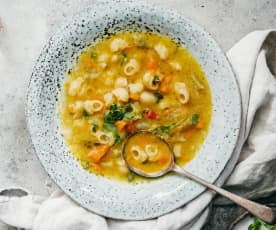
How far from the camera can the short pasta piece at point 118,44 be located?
3.58m

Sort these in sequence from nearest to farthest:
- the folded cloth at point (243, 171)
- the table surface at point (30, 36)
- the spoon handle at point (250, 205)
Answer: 1. the spoon handle at point (250, 205)
2. the folded cloth at point (243, 171)
3. the table surface at point (30, 36)

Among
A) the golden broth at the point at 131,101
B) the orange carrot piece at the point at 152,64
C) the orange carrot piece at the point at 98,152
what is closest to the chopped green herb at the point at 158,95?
the golden broth at the point at 131,101

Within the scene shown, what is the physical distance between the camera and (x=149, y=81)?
351cm

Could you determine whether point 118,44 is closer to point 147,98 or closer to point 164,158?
point 147,98

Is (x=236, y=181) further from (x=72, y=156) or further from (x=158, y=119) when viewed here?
(x=72, y=156)

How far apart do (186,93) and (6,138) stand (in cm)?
112

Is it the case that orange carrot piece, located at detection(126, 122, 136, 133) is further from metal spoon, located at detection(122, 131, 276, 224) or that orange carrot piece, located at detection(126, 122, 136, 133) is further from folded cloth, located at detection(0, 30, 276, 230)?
folded cloth, located at detection(0, 30, 276, 230)

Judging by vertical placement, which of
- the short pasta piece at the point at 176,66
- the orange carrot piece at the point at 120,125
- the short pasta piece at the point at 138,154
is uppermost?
the short pasta piece at the point at 176,66

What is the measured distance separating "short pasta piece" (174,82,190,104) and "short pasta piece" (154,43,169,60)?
175 mm

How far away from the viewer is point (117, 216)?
11.4 feet

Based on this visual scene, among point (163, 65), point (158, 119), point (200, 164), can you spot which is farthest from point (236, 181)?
point (163, 65)

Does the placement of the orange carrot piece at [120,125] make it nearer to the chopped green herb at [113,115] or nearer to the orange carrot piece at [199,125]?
the chopped green herb at [113,115]

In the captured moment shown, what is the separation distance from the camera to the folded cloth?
3475mm

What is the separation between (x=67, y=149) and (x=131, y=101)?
463mm
